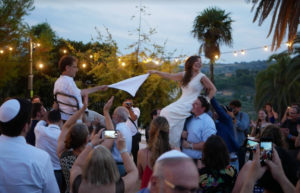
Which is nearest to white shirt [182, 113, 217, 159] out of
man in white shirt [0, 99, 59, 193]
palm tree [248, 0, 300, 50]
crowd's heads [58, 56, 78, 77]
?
crowd's heads [58, 56, 78, 77]

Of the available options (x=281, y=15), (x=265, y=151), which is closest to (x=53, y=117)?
(x=265, y=151)

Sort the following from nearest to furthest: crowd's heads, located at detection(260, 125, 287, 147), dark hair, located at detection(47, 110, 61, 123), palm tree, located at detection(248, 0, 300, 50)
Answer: crowd's heads, located at detection(260, 125, 287, 147)
dark hair, located at detection(47, 110, 61, 123)
palm tree, located at detection(248, 0, 300, 50)

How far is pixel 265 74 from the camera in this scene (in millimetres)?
52125

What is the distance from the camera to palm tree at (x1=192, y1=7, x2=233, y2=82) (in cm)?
2823

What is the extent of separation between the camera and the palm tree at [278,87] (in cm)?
4203

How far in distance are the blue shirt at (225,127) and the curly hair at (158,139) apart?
1.71 metres

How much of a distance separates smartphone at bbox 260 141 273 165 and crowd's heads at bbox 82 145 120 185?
1438mm

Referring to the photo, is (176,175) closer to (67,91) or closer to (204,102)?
(204,102)

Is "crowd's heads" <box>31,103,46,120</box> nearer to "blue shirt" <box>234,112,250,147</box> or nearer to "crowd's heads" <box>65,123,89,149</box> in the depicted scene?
"crowd's heads" <box>65,123,89,149</box>

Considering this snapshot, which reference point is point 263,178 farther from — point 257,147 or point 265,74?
point 265,74

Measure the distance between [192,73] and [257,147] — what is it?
2720mm

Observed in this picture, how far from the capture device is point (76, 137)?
441 centimetres

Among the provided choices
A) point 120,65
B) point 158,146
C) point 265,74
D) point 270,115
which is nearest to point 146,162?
point 158,146

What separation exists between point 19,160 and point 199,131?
10.1 feet
